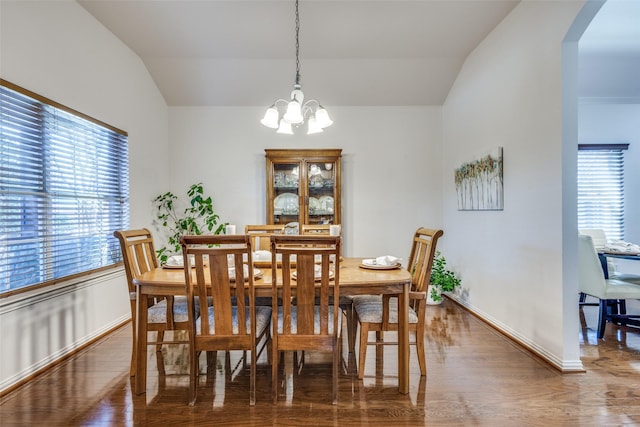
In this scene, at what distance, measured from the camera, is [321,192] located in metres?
4.02

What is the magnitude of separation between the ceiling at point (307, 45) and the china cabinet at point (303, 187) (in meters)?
0.85

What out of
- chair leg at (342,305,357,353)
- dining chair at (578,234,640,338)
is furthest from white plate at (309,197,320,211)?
dining chair at (578,234,640,338)

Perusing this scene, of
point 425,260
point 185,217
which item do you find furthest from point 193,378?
point 185,217

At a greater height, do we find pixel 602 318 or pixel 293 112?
pixel 293 112

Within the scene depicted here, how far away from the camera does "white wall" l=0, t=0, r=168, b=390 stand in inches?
80.2

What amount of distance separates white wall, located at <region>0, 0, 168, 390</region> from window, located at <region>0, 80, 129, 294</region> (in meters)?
0.12

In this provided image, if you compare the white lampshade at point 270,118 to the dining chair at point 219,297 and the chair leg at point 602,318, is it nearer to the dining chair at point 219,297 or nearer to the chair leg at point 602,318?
the dining chair at point 219,297

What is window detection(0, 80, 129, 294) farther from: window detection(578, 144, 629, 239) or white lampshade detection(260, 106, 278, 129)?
window detection(578, 144, 629, 239)

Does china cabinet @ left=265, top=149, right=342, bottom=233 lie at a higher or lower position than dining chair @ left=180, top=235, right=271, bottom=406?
higher

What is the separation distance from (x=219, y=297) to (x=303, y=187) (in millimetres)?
2374

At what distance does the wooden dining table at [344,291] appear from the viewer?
5.94ft

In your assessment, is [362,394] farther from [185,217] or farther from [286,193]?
[185,217]

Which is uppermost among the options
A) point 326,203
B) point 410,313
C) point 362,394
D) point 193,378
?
point 326,203

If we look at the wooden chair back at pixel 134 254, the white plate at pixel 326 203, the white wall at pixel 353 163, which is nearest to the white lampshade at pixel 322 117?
the wooden chair back at pixel 134 254
